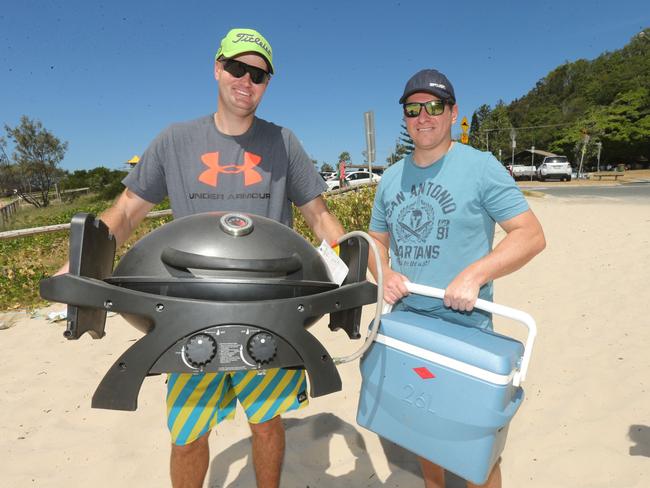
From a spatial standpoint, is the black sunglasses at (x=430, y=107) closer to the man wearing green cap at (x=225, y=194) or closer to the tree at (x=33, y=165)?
the man wearing green cap at (x=225, y=194)

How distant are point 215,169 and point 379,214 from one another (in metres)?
A: 0.85

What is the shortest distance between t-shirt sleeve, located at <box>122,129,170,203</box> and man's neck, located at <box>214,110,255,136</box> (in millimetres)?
A: 219

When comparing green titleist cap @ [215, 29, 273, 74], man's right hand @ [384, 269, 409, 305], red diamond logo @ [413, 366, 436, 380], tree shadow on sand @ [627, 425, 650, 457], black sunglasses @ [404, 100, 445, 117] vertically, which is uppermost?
green titleist cap @ [215, 29, 273, 74]

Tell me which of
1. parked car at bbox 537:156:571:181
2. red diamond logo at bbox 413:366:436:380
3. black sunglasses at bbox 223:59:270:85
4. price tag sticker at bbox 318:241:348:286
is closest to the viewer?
price tag sticker at bbox 318:241:348:286

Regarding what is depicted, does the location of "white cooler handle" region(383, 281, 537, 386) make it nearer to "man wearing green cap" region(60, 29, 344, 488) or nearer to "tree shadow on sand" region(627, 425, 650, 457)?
"man wearing green cap" region(60, 29, 344, 488)

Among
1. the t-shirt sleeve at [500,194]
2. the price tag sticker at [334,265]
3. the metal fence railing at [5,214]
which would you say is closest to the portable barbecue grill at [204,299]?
the price tag sticker at [334,265]

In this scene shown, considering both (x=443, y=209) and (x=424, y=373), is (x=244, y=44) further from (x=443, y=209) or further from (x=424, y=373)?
(x=424, y=373)

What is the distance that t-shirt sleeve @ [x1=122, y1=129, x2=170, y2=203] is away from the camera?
1.77m

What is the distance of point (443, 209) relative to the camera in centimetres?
181

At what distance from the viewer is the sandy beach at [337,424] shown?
A: 264cm

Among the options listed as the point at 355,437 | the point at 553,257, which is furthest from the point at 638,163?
the point at 355,437

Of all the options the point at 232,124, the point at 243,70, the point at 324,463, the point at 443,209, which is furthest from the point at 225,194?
the point at 324,463

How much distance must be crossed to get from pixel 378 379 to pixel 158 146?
1.27 m

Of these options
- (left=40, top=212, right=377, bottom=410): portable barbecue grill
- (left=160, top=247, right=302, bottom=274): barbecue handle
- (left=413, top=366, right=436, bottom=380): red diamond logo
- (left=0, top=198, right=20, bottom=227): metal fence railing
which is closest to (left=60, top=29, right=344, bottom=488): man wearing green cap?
(left=413, top=366, right=436, bottom=380): red diamond logo
